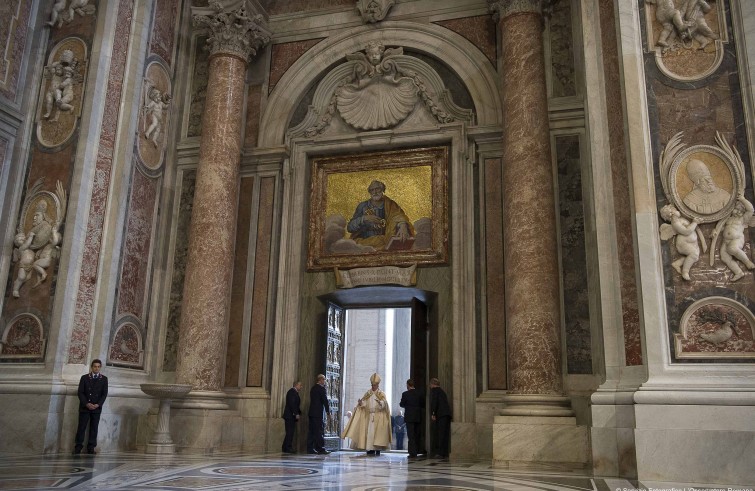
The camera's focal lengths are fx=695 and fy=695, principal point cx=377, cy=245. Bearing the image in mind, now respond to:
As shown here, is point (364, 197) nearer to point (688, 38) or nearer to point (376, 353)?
point (688, 38)

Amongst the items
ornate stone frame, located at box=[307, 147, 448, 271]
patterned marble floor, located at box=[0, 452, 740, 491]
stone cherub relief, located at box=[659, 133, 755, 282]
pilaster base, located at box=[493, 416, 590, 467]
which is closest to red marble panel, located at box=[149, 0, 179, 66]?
ornate stone frame, located at box=[307, 147, 448, 271]

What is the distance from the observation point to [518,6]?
9.96m

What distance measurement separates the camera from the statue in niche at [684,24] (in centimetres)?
749

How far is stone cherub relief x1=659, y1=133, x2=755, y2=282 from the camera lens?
682cm

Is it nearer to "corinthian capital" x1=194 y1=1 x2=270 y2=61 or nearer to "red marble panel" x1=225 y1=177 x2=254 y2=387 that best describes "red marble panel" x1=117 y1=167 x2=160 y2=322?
"red marble panel" x1=225 y1=177 x2=254 y2=387

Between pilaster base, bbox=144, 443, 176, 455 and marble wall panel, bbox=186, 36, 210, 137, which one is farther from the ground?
marble wall panel, bbox=186, 36, 210, 137

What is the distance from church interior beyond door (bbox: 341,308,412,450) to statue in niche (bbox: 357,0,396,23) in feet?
34.9

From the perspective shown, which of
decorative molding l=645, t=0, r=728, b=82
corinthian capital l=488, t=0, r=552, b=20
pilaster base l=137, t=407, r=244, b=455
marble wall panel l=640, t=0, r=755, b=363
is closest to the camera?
marble wall panel l=640, t=0, r=755, b=363

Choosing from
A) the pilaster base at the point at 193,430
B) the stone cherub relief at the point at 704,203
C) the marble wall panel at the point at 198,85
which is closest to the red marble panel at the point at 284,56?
the marble wall panel at the point at 198,85

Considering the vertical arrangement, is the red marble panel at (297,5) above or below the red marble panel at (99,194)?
above

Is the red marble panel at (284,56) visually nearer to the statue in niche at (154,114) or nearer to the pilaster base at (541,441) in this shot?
the statue in niche at (154,114)

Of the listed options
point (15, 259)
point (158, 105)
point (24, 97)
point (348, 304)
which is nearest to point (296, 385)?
point (348, 304)

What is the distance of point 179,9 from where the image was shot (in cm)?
1191

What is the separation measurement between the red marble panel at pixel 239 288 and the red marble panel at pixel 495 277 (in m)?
3.80
